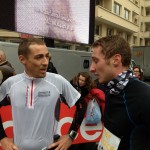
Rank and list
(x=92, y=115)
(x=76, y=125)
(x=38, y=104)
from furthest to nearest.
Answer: (x=92, y=115), (x=76, y=125), (x=38, y=104)

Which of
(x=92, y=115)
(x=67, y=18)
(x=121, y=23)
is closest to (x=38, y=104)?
(x=92, y=115)

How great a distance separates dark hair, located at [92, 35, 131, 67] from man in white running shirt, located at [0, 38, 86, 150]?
2.18 ft

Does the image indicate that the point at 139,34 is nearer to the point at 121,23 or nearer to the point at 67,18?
the point at 121,23

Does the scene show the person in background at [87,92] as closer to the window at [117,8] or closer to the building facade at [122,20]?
the building facade at [122,20]

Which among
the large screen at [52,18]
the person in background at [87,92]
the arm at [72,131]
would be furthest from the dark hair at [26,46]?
the large screen at [52,18]

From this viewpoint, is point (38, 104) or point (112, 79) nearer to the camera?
point (112, 79)

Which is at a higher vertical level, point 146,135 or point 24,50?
point 24,50

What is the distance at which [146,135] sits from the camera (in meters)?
1.75

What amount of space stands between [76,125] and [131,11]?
133 ft

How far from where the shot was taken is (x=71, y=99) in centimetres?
260

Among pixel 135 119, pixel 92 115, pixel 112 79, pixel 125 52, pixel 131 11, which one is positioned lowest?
pixel 92 115

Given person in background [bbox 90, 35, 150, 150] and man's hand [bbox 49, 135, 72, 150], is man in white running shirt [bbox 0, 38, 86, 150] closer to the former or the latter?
man's hand [bbox 49, 135, 72, 150]

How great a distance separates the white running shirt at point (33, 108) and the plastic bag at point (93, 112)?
184cm

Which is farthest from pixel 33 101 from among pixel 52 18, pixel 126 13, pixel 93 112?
pixel 126 13
